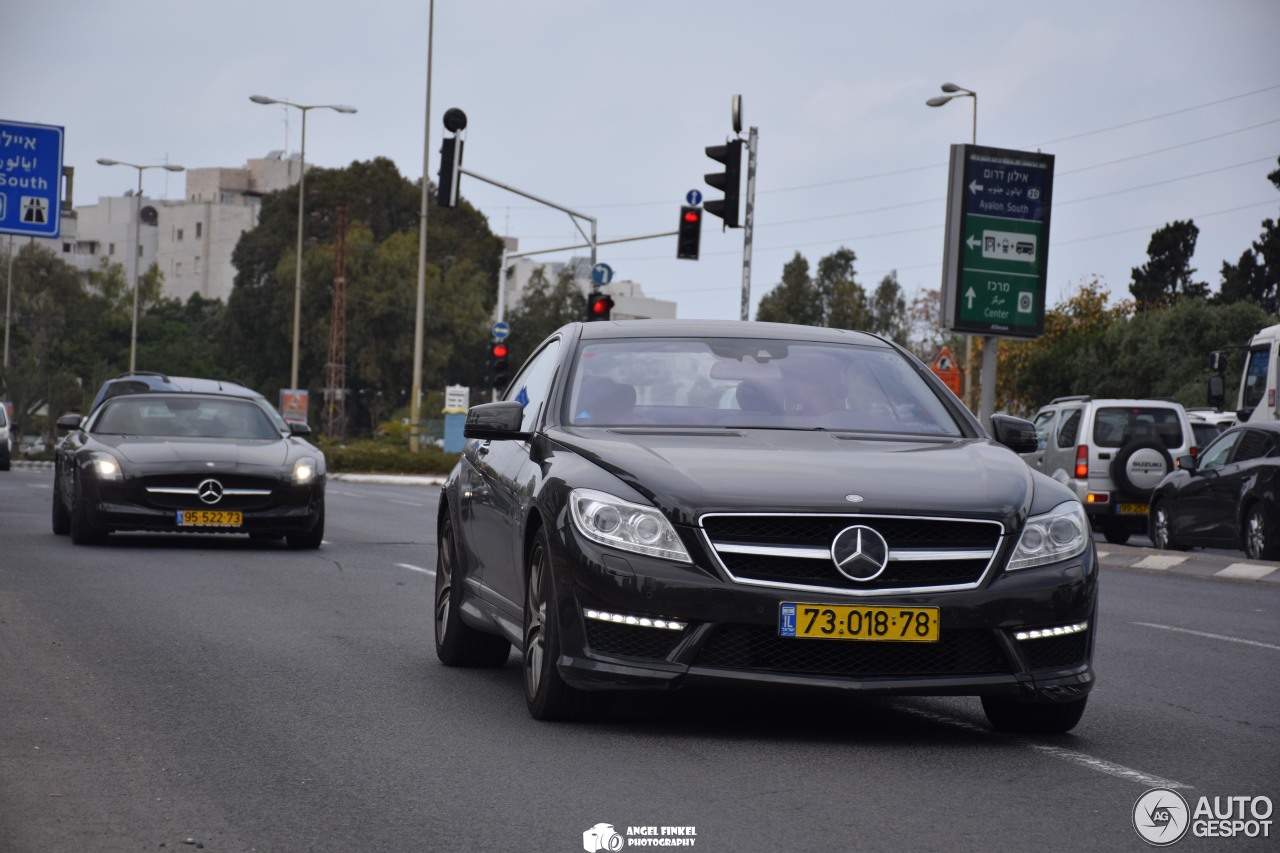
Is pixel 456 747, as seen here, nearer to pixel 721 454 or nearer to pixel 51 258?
pixel 721 454

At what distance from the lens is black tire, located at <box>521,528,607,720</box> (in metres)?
7.23

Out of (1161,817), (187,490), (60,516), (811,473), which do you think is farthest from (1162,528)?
(1161,817)

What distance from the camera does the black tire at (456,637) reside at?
30.9ft

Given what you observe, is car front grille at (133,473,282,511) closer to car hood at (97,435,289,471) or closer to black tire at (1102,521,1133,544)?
car hood at (97,435,289,471)

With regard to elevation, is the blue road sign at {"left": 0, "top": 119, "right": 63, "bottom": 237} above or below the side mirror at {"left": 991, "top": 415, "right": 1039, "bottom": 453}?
above

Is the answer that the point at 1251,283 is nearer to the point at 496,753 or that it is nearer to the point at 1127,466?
the point at 1127,466

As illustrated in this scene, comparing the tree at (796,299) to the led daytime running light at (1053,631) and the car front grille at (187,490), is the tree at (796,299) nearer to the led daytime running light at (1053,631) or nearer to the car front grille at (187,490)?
the car front grille at (187,490)

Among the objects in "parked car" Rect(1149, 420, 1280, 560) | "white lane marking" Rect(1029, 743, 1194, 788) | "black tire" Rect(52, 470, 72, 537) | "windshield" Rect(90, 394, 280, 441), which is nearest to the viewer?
"white lane marking" Rect(1029, 743, 1194, 788)

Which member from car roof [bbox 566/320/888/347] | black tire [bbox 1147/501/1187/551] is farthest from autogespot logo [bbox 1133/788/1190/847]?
black tire [bbox 1147/501/1187/551]

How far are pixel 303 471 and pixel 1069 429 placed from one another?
44.7 ft

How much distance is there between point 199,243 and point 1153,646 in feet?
455

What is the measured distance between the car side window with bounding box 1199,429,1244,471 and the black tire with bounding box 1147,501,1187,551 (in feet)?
4.09

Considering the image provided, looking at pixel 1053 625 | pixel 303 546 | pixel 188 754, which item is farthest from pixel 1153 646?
pixel 303 546

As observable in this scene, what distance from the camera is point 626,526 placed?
22.9ft
